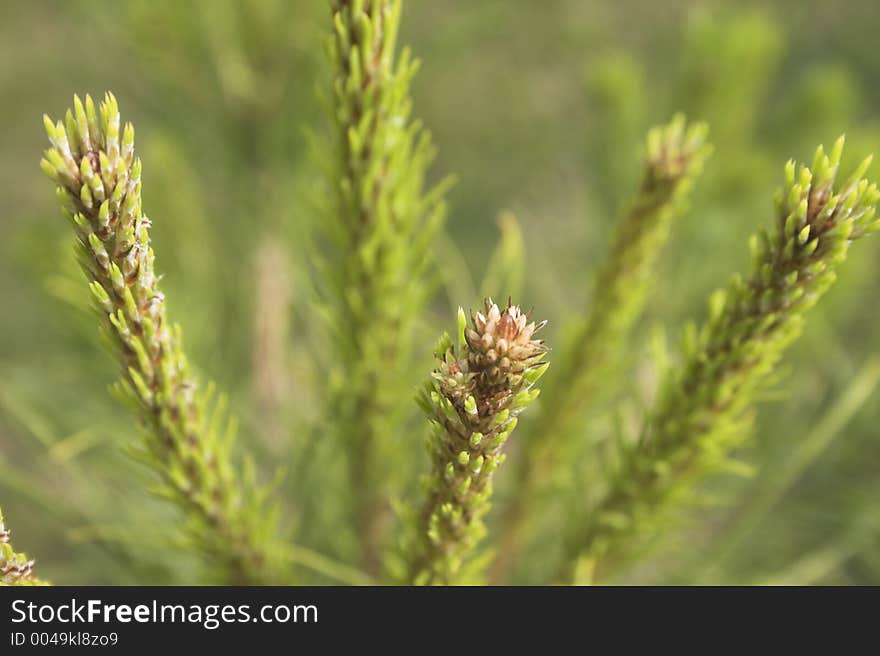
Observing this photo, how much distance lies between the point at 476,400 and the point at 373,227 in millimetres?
173

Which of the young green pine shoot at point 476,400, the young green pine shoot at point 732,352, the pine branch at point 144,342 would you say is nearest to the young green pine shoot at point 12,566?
the pine branch at point 144,342

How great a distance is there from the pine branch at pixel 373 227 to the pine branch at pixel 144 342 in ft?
0.33

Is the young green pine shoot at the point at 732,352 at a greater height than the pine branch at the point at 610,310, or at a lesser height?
lesser

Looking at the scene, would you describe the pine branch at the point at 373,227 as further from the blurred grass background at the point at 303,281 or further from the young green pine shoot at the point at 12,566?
the young green pine shoot at the point at 12,566

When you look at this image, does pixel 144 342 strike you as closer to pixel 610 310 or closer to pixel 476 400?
pixel 476 400

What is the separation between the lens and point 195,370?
56 centimetres

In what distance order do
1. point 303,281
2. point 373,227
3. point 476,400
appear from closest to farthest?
point 476,400 → point 373,227 → point 303,281

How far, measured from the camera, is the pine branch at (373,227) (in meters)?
0.36

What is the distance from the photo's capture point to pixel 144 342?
32 cm

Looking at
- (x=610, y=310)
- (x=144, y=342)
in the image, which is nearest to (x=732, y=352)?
(x=610, y=310)

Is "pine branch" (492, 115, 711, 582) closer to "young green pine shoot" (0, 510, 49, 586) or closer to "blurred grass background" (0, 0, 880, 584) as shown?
"blurred grass background" (0, 0, 880, 584)

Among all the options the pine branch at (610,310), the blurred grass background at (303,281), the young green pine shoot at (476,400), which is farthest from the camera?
the blurred grass background at (303,281)

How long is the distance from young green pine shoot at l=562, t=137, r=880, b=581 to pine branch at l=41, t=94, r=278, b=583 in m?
0.23

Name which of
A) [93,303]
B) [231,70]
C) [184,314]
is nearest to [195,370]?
[184,314]
